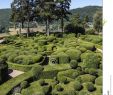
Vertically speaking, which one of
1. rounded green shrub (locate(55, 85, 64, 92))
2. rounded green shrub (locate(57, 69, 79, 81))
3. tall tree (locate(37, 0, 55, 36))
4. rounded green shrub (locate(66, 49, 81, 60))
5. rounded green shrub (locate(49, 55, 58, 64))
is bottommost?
rounded green shrub (locate(55, 85, 64, 92))

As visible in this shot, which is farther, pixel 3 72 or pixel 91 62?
pixel 91 62

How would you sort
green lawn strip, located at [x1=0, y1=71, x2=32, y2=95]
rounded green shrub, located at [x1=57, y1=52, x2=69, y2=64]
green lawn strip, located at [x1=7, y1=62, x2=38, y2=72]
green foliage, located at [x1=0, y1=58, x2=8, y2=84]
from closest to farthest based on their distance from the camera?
1. green lawn strip, located at [x1=0, y1=71, x2=32, y2=95]
2. green foliage, located at [x1=0, y1=58, x2=8, y2=84]
3. green lawn strip, located at [x1=7, y1=62, x2=38, y2=72]
4. rounded green shrub, located at [x1=57, y1=52, x2=69, y2=64]

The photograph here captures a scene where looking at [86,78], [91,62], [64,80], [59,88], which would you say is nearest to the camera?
[59,88]

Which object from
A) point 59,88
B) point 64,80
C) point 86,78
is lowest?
point 59,88

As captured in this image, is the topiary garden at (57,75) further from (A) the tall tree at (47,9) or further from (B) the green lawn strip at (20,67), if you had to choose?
(A) the tall tree at (47,9)

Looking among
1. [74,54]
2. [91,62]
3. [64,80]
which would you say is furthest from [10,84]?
[74,54]

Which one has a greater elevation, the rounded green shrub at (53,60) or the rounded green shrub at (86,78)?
the rounded green shrub at (53,60)

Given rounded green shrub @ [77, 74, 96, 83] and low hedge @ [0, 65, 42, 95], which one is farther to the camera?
rounded green shrub @ [77, 74, 96, 83]

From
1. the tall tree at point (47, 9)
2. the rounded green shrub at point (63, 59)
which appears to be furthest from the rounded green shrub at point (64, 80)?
the tall tree at point (47, 9)

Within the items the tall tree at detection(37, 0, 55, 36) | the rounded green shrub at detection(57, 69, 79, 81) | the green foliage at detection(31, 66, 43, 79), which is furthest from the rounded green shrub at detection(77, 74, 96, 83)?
the tall tree at detection(37, 0, 55, 36)

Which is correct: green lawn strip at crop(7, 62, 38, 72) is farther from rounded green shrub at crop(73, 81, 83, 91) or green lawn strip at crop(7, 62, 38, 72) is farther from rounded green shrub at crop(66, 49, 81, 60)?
rounded green shrub at crop(73, 81, 83, 91)

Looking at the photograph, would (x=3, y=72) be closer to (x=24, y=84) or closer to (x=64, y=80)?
(x=24, y=84)
